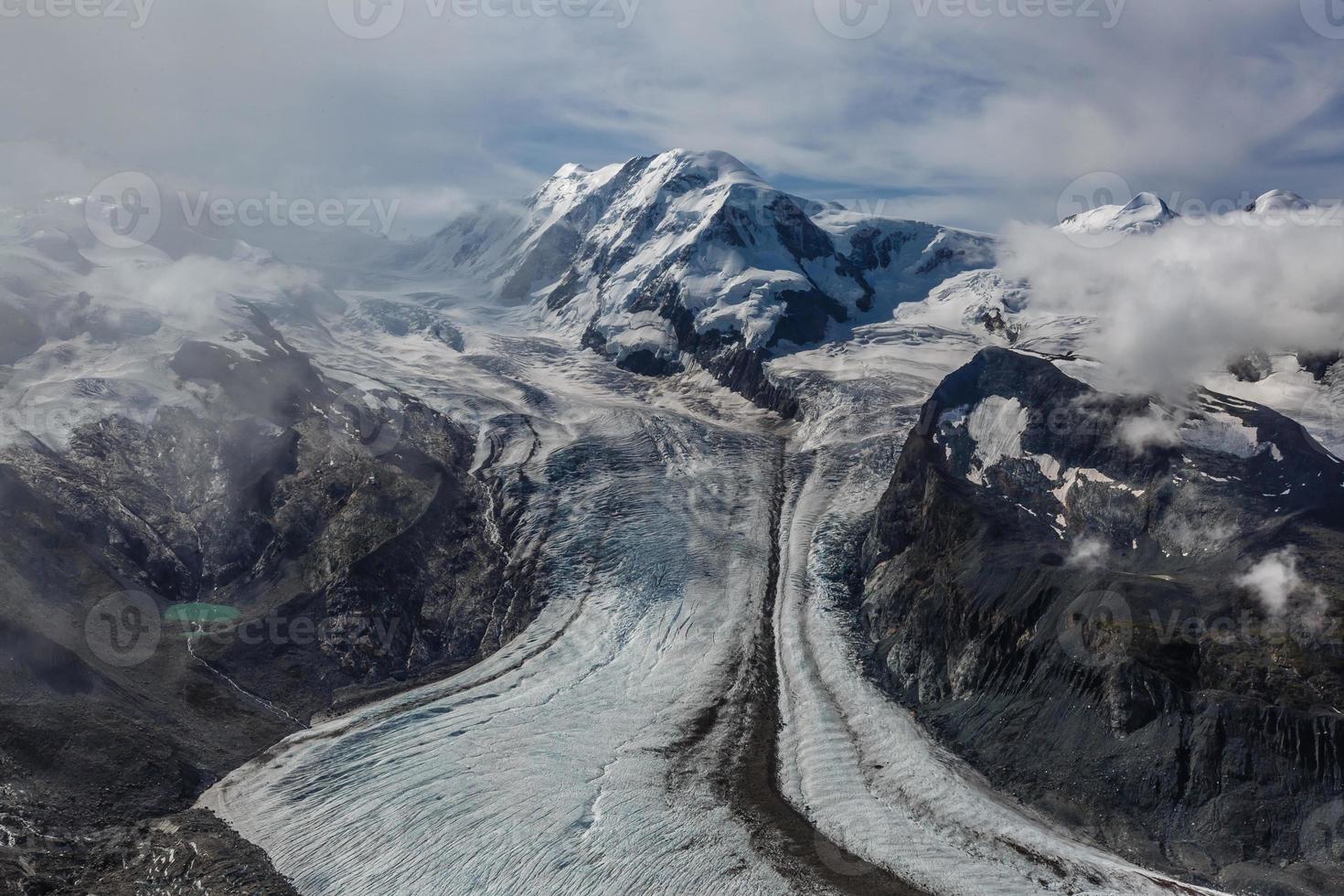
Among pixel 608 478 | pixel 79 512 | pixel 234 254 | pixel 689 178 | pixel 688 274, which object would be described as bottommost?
pixel 79 512

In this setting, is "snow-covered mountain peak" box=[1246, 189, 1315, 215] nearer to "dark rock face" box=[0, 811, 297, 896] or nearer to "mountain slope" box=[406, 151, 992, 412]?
A: "mountain slope" box=[406, 151, 992, 412]

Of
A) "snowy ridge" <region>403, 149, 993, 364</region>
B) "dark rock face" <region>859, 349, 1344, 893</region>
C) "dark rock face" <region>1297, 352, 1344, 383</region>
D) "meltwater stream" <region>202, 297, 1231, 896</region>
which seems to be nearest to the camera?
"dark rock face" <region>859, 349, 1344, 893</region>

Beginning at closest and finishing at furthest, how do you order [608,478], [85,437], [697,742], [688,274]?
[697,742], [85,437], [608,478], [688,274]

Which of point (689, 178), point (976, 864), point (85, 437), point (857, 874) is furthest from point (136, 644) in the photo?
point (689, 178)

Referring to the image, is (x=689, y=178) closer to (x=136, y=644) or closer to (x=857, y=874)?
(x=136, y=644)

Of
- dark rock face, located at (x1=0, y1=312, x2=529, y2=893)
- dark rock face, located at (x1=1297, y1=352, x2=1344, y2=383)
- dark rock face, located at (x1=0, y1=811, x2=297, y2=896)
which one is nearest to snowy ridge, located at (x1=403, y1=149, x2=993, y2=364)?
dark rock face, located at (x1=0, y1=312, x2=529, y2=893)

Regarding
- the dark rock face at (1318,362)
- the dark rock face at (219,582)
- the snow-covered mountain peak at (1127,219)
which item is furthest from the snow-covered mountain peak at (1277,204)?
the dark rock face at (219,582)
